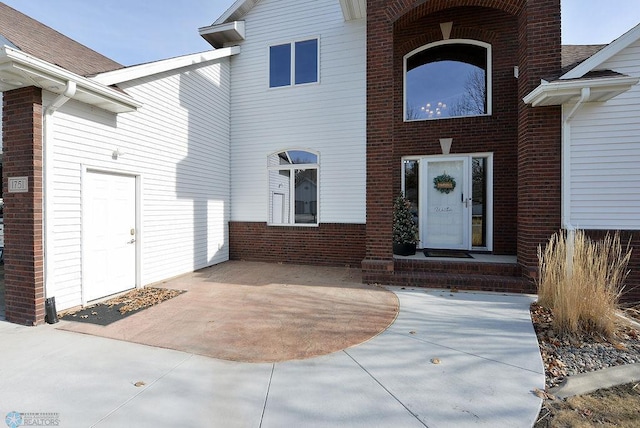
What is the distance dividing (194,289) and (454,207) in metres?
6.58

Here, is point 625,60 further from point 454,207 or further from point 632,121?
point 454,207

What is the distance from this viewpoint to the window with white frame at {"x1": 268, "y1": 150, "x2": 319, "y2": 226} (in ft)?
28.5

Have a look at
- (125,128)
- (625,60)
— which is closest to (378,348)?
(125,128)

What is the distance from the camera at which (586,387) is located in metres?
2.73

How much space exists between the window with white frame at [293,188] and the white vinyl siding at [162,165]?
4.89 feet

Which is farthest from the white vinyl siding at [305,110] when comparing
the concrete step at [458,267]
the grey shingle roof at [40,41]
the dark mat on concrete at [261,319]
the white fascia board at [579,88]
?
the grey shingle roof at [40,41]

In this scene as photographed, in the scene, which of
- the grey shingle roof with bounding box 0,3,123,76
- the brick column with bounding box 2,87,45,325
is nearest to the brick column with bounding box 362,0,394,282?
the grey shingle roof with bounding box 0,3,123,76

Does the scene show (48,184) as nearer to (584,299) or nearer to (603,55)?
(584,299)

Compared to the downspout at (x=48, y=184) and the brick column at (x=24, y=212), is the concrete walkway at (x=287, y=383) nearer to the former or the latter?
the brick column at (x=24, y=212)

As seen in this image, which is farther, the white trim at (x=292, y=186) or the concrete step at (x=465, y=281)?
the white trim at (x=292, y=186)

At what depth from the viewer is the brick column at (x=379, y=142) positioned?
627 centimetres

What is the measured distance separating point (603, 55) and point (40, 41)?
977 centimetres

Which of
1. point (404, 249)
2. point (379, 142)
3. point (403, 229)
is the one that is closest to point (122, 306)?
point (379, 142)

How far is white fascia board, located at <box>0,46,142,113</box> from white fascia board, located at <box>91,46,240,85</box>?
255 mm
